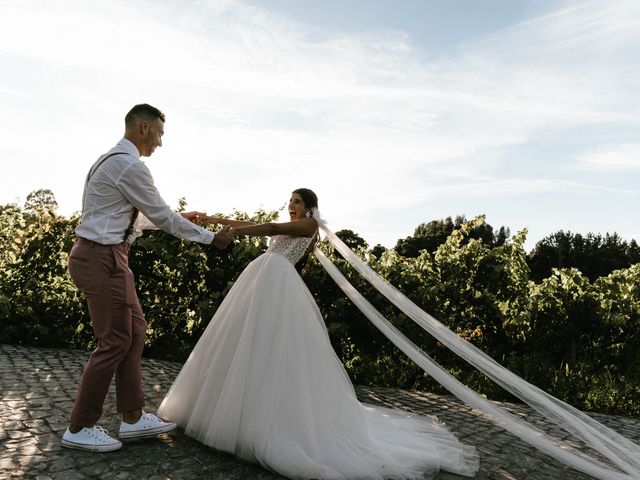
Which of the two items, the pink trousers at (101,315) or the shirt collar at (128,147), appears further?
the shirt collar at (128,147)

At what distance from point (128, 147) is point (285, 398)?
2154 millimetres

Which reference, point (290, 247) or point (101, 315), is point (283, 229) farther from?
point (101, 315)

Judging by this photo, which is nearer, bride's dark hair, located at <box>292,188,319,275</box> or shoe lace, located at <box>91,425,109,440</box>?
shoe lace, located at <box>91,425,109,440</box>

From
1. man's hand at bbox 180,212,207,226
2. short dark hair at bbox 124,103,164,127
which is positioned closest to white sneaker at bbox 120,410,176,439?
man's hand at bbox 180,212,207,226

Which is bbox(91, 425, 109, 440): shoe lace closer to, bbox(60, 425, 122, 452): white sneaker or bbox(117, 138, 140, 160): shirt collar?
bbox(60, 425, 122, 452): white sneaker

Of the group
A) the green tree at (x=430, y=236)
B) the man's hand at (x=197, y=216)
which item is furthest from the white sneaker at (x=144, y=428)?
the green tree at (x=430, y=236)

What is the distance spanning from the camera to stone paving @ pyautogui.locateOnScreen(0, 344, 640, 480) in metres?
3.44

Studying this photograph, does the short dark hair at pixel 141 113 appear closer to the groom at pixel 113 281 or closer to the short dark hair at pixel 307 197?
the groom at pixel 113 281

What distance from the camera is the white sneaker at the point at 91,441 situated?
3635 mm

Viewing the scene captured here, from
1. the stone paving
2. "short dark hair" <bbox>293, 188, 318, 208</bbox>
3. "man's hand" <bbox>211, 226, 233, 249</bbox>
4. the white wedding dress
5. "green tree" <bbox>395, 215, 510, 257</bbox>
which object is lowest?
the stone paving

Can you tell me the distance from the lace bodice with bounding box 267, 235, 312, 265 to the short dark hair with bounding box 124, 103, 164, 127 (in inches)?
56.7

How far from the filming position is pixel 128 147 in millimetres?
3902

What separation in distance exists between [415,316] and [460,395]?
2.36ft

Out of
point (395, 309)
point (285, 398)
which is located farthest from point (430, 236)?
point (285, 398)
